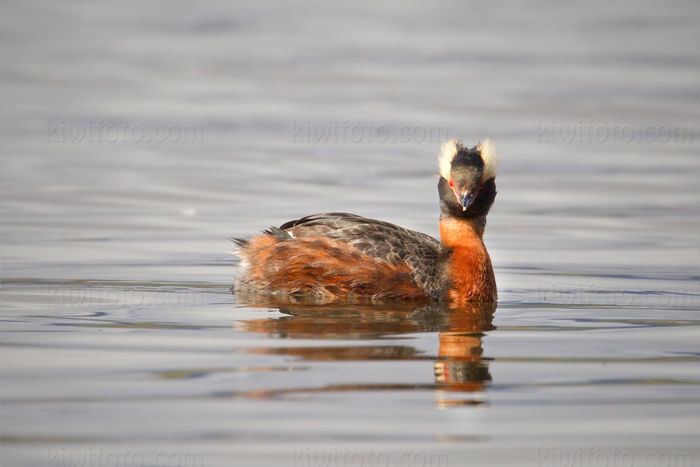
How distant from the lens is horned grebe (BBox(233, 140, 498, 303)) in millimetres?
10586

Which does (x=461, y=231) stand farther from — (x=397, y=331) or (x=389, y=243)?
(x=397, y=331)

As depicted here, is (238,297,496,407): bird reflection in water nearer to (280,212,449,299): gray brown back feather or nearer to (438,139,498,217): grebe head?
(280,212,449,299): gray brown back feather

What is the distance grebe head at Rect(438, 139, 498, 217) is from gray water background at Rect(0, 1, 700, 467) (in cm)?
101

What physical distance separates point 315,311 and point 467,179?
6.33ft

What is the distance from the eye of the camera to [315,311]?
1012cm

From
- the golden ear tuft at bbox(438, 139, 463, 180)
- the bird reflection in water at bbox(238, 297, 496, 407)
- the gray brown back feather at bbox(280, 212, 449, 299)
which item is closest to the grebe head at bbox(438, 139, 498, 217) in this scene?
the golden ear tuft at bbox(438, 139, 463, 180)

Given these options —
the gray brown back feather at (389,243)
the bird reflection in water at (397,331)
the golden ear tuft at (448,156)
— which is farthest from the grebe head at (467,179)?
the bird reflection in water at (397,331)

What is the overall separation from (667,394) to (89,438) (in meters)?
3.86

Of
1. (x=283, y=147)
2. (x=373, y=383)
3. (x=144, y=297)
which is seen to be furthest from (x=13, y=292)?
(x=283, y=147)

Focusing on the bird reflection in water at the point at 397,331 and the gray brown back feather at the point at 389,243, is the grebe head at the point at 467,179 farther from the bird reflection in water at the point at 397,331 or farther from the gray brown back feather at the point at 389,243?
the bird reflection in water at the point at 397,331

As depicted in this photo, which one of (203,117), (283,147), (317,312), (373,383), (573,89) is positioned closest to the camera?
(373,383)

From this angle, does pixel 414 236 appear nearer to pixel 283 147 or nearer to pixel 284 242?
pixel 284 242

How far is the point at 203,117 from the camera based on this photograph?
2366 cm

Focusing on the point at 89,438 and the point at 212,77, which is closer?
the point at 89,438
